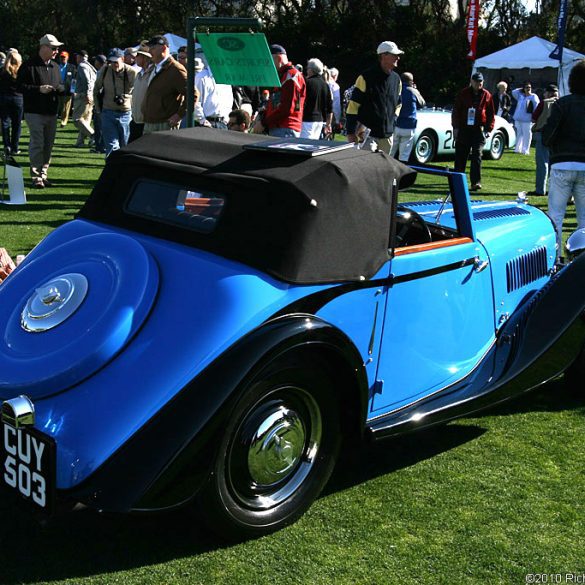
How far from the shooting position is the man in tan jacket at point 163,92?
8.70 metres

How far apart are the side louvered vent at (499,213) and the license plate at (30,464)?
3.11 m

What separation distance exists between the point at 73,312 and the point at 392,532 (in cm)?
154

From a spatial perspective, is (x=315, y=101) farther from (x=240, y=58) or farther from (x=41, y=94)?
(x=240, y=58)

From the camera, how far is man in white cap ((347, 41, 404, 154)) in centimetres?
956

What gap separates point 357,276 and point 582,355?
1951 mm

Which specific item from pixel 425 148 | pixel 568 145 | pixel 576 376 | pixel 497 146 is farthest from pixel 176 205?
pixel 497 146

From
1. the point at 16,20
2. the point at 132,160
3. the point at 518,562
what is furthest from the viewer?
the point at 16,20

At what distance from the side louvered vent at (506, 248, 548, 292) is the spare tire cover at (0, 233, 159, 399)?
2.30 metres

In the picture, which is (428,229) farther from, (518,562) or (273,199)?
(518,562)

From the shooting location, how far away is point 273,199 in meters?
Answer: 3.18

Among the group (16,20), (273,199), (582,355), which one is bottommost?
(582,355)

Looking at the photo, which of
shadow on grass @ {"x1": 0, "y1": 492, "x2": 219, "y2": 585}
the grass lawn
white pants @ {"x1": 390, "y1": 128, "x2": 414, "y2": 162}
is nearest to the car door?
the grass lawn

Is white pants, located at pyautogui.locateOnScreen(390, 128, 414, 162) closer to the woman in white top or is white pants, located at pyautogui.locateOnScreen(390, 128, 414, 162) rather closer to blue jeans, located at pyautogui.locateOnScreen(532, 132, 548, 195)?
blue jeans, located at pyautogui.locateOnScreen(532, 132, 548, 195)

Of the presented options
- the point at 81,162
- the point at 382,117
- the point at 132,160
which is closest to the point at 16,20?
the point at 81,162
